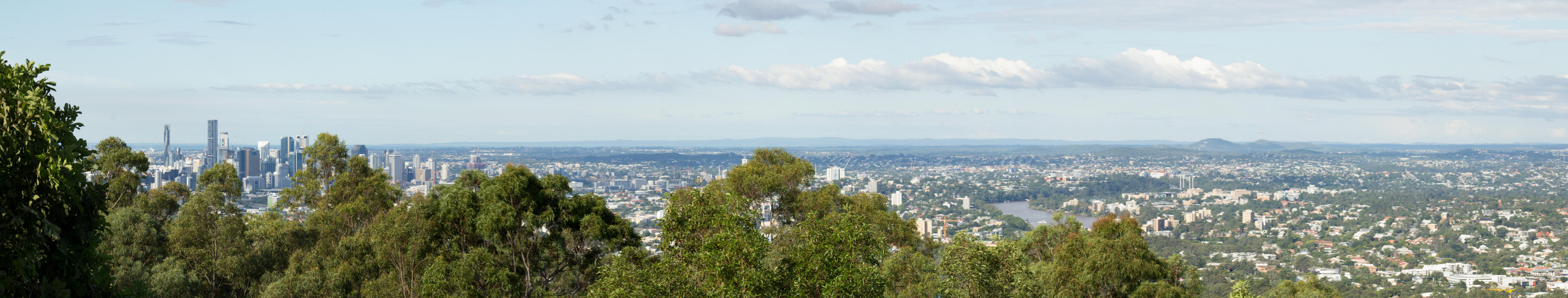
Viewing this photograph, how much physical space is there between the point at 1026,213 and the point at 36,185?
315 ft

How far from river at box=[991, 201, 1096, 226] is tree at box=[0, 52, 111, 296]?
74.4 m

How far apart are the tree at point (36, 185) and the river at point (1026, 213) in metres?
74.4

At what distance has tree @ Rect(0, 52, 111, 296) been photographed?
6688 mm

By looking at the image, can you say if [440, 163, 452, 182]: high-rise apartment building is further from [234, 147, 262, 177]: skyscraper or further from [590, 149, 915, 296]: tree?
[590, 149, 915, 296]: tree

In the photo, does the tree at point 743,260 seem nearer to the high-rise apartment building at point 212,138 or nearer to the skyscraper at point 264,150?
the skyscraper at point 264,150

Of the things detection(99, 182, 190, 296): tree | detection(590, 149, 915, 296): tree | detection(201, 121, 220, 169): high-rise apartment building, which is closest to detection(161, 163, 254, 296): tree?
detection(99, 182, 190, 296): tree

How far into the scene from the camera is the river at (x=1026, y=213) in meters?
86.4

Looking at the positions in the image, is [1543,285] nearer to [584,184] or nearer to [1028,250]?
[1028,250]

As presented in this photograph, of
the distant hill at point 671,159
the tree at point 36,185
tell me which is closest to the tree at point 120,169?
the tree at point 36,185

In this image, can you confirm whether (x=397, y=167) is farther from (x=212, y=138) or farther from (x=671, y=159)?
(x=671, y=159)

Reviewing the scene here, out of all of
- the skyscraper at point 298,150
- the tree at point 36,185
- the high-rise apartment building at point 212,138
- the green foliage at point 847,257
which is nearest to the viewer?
the tree at point 36,185

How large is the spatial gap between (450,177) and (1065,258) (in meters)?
76.8

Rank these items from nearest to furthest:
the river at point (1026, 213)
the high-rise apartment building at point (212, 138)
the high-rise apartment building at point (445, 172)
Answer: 1. the high-rise apartment building at point (212, 138)
2. the high-rise apartment building at point (445, 172)
3. the river at point (1026, 213)

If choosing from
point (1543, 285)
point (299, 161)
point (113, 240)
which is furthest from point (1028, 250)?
point (299, 161)
